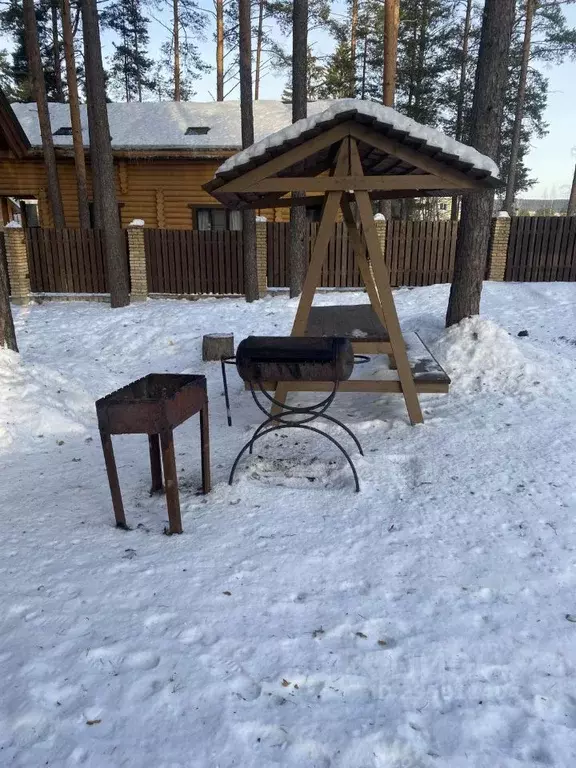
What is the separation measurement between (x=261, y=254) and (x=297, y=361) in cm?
923

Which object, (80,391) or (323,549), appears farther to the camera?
(80,391)

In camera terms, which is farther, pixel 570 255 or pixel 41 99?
pixel 41 99

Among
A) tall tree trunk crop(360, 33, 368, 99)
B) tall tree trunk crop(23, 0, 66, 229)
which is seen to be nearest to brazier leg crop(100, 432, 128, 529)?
tall tree trunk crop(23, 0, 66, 229)

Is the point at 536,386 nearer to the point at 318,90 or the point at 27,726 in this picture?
the point at 27,726

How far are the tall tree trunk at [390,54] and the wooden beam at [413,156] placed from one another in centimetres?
1105

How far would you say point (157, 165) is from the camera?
17.1m

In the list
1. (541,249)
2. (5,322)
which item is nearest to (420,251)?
(541,249)

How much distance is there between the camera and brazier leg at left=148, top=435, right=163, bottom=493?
360 centimetres

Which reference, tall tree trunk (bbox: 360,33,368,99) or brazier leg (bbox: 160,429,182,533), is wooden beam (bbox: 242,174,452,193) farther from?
tall tree trunk (bbox: 360,33,368,99)

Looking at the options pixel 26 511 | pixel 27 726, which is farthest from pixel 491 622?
pixel 26 511

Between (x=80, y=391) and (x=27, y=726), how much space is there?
437cm

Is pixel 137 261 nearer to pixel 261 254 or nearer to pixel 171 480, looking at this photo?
pixel 261 254

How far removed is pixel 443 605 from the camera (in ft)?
8.21

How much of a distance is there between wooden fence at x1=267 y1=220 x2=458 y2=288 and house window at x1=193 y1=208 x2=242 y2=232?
233 inches
